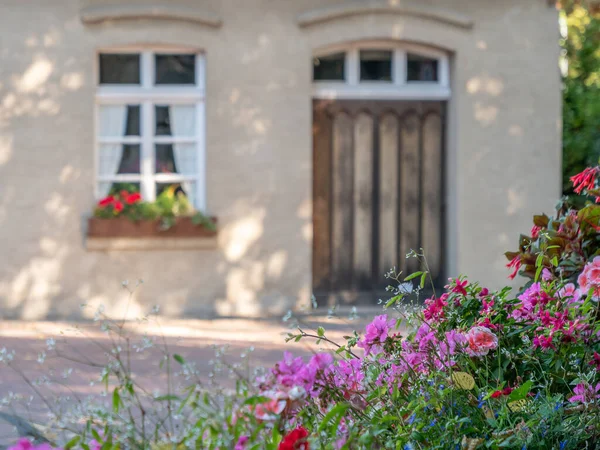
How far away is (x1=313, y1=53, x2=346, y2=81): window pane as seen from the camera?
33.8ft

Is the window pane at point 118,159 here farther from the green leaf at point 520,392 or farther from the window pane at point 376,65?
the green leaf at point 520,392

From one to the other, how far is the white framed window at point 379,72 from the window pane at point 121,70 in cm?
180

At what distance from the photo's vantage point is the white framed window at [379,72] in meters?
10.3

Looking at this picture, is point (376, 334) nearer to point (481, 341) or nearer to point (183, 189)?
point (481, 341)

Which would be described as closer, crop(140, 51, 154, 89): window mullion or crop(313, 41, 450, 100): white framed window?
crop(140, 51, 154, 89): window mullion

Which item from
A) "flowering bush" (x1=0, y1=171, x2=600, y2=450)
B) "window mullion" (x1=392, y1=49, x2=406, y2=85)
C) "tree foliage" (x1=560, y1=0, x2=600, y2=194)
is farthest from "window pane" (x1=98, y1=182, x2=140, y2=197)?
"flowering bush" (x1=0, y1=171, x2=600, y2=450)

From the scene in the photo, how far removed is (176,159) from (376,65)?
228 centimetres

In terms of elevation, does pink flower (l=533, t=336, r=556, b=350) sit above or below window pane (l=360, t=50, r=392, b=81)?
below

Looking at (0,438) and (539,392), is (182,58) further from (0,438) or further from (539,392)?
(539,392)

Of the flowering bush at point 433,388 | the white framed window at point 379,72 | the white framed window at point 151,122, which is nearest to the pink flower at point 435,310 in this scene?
the flowering bush at point 433,388

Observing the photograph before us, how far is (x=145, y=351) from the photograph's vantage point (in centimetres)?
749

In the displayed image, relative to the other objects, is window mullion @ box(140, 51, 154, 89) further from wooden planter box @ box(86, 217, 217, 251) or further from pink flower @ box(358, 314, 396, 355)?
pink flower @ box(358, 314, 396, 355)

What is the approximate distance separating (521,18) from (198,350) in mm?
5118

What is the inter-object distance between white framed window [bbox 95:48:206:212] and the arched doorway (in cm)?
122
